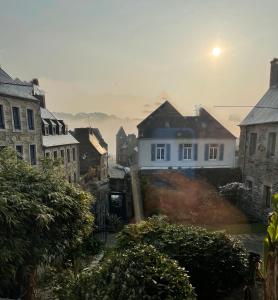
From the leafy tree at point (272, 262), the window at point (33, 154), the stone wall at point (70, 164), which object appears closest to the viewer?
the leafy tree at point (272, 262)

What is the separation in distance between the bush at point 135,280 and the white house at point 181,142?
61.3 ft

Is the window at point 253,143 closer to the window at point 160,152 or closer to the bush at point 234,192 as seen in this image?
the bush at point 234,192

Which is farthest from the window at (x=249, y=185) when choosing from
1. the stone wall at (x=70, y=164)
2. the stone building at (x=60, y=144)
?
the stone wall at (x=70, y=164)

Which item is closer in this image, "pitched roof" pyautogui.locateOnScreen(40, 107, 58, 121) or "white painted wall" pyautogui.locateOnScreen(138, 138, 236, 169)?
"white painted wall" pyautogui.locateOnScreen(138, 138, 236, 169)

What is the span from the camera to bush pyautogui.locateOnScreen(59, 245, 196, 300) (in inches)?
163

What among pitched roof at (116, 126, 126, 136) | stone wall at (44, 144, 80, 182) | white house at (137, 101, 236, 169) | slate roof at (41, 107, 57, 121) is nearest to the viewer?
white house at (137, 101, 236, 169)

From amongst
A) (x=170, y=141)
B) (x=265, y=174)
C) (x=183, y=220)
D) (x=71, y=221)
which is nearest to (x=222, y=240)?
(x=71, y=221)

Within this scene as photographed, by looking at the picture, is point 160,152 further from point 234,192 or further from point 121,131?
point 121,131

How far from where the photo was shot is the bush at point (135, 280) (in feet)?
13.6

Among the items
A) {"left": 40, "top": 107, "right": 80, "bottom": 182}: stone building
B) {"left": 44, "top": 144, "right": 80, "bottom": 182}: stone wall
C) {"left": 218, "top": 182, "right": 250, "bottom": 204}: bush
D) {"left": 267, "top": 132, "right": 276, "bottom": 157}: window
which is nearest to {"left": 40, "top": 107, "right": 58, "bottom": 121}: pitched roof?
{"left": 40, "top": 107, "right": 80, "bottom": 182}: stone building

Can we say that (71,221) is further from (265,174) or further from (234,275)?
(265,174)

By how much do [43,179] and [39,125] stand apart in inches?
644

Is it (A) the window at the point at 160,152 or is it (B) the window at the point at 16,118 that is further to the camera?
(A) the window at the point at 160,152

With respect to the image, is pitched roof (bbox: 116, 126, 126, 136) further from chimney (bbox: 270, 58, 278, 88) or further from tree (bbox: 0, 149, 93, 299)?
tree (bbox: 0, 149, 93, 299)
